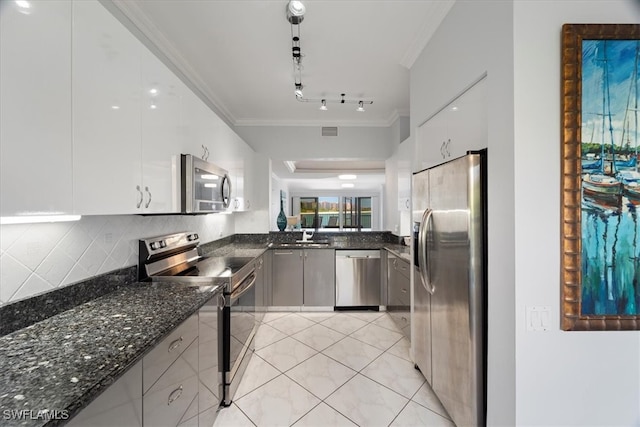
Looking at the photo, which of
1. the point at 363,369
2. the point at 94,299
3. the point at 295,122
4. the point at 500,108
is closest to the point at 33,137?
the point at 94,299

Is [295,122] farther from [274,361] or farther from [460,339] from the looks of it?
[460,339]

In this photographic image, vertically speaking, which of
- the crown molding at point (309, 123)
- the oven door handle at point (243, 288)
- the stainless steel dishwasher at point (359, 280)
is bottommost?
the stainless steel dishwasher at point (359, 280)

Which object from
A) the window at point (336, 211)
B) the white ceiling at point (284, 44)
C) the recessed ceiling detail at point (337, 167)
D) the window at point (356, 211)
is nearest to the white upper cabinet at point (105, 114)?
the white ceiling at point (284, 44)

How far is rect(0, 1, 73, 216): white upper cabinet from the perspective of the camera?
0.81 meters

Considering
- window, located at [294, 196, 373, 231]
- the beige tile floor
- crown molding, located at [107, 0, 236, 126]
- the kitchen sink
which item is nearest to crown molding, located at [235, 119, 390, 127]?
crown molding, located at [107, 0, 236, 126]

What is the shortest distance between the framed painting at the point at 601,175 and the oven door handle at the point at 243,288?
1.93 meters

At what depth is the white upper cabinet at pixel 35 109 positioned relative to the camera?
0.81 meters

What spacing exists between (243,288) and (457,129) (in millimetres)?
2008

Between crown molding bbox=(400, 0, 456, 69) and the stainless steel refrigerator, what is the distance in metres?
1.07

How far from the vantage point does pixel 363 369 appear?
7.92 ft

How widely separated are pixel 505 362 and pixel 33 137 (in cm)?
212

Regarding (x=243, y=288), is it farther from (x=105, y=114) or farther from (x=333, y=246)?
(x=333, y=246)

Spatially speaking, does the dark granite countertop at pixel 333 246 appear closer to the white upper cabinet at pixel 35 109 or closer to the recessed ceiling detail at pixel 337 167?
the white upper cabinet at pixel 35 109

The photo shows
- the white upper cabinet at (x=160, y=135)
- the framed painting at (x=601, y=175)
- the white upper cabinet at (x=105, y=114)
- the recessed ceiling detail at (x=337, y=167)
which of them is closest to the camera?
the white upper cabinet at (x=105, y=114)
